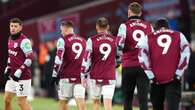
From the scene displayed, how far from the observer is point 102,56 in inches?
519

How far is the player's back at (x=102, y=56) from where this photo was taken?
43.1 feet

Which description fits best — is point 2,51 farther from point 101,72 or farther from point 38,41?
point 101,72

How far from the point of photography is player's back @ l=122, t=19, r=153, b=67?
12375 millimetres

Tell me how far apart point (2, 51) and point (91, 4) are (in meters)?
6.25

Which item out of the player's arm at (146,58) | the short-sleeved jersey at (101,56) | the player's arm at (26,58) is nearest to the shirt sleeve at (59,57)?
the player's arm at (26,58)

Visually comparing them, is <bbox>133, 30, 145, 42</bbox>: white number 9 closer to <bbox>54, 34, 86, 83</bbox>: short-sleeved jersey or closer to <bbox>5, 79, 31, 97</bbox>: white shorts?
<bbox>54, 34, 86, 83</bbox>: short-sleeved jersey

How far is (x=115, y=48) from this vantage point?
43.1 feet

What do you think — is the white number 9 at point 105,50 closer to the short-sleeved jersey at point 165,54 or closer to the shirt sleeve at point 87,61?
the shirt sleeve at point 87,61

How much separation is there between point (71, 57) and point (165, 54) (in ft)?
10.8

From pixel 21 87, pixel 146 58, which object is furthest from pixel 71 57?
pixel 146 58

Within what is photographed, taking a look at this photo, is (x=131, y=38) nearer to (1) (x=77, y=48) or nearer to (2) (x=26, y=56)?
(1) (x=77, y=48)

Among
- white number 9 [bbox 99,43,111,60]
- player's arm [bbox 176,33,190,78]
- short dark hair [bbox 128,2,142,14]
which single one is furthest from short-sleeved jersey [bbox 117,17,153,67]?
player's arm [bbox 176,33,190,78]

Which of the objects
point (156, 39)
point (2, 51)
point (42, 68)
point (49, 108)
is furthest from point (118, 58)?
point (2, 51)

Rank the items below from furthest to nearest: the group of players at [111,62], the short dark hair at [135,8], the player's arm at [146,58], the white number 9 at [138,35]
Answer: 1. the white number 9 at [138,35]
2. the short dark hair at [135,8]
3. the player's arm at [146,58]
4. the group of players at [111,62]
